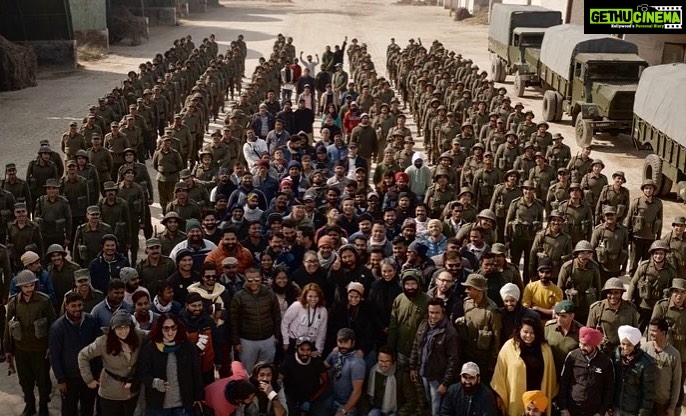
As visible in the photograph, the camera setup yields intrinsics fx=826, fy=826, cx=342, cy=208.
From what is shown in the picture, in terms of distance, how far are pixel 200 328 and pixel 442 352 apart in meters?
2.13

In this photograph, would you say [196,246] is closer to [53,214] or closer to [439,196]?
[53,214]

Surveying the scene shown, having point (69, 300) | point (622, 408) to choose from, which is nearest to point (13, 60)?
point (69, 300)

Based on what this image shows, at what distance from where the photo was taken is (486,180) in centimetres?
1248

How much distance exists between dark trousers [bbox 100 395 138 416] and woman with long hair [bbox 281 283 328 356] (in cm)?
153

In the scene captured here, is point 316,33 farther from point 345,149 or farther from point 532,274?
point 532,274

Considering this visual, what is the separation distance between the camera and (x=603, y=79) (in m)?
19.8

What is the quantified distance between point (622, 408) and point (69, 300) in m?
4.79

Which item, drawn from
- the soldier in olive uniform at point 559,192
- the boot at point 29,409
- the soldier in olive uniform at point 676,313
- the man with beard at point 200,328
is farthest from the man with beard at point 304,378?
the soldier in olive uniform at point 559,192

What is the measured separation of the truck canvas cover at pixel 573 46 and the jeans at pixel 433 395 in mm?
15124

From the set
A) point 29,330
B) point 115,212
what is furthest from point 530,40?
point 29,330

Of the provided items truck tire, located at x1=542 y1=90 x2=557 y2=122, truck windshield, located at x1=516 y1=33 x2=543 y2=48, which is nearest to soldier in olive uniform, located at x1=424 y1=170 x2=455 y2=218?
truck tire, located at x1=542 y1=90 x2=557 y2=122

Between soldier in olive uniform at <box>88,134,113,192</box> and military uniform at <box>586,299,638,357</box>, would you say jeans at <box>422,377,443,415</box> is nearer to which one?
military uniform at <box>586,299,638,357</box>

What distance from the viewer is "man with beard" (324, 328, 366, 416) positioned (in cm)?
727

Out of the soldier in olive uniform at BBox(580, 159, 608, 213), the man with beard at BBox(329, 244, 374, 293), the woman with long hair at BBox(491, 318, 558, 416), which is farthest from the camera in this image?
the soldier in olive uniform at BBox(580, 159, 608, 213)
